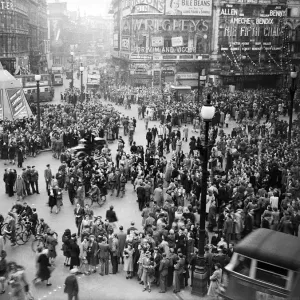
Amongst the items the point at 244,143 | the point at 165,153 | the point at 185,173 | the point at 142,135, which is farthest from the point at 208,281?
the point at 142,135

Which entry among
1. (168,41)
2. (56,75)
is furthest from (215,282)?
(56,75)

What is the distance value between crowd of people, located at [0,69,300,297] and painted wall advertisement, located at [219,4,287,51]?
89.5ft

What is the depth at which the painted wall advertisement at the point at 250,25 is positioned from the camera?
66312 millimetres

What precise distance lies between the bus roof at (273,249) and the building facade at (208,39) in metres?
53.4

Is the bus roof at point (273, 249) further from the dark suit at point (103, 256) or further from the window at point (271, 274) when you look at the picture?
the dark suit at point (103, 256)

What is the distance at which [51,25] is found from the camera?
131 meters

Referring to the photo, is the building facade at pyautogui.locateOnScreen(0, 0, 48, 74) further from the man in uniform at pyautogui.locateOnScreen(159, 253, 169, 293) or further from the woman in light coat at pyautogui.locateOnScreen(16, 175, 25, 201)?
the man in uniform at pyautogui.locateOnScreen(159, 253, 169, 293)

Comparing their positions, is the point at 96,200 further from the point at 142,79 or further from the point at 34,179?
the point at 142,79

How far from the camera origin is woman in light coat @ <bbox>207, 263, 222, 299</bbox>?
14.1 metres

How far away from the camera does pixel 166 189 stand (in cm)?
2444

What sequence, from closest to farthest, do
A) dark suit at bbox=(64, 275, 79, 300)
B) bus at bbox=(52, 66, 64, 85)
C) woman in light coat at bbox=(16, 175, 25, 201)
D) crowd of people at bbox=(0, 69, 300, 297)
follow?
1. dark suit at bbox=(64, 275, 79, 300)
2. crowd of people at bbox=(0, 69, 300, 297)
3. woman in light coat at bbox=(16, 175, 25, 201)
4. bus at bbox=(52, 66, 64, 85)

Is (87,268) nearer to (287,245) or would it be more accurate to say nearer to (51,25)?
(287,245)

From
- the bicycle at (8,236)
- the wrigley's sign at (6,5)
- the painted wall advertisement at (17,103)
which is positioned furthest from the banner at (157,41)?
the bicycle at (8,236)

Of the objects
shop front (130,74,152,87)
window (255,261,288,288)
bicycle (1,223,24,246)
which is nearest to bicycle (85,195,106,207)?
bicycle (1,223,24,246)
